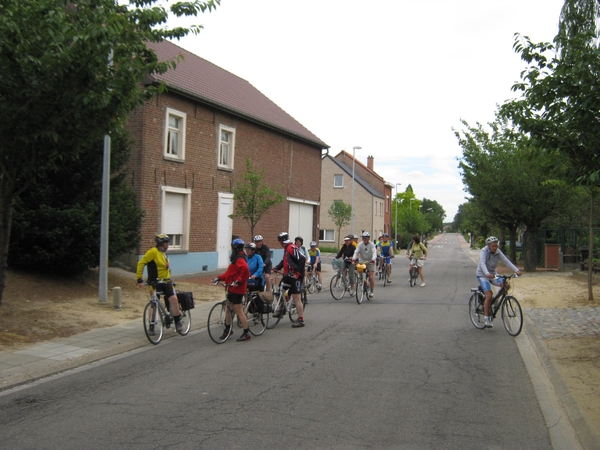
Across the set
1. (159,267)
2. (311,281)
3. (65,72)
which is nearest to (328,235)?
(311,281)

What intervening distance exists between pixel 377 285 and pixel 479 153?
10.7m

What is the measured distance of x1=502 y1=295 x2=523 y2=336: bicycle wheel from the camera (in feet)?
32.6

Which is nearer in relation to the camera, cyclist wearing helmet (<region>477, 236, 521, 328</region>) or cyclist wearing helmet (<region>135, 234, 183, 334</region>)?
cyclist wearing helmet (<region>135, 234, 183, 334</region>)

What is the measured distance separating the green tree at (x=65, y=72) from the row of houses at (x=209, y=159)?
7579mm

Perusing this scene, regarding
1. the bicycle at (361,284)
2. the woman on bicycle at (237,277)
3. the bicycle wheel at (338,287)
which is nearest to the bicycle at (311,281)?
the bicycle wheel at (338,287)

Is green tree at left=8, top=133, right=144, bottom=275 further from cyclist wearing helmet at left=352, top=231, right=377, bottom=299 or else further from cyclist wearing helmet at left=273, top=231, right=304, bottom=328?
cyclist wearing helmet at left=352, top=231, right=377, bottom=299

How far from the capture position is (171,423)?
508 cm

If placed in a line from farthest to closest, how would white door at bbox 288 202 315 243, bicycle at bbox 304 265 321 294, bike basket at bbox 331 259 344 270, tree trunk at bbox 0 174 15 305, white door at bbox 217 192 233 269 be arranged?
white door at bbox 288 202 315 243
white door at bbox 217 192 233 269
bicycle at bbox 304 265 321 294
bike basket at bbox 331 259 344 270
tree trunk at bbox 0 174 15 305

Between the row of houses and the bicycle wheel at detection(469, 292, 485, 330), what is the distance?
10.8 meters

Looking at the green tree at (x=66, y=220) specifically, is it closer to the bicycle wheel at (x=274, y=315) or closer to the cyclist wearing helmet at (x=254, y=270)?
the cyclist wearing helmet at (x=254, y=270)

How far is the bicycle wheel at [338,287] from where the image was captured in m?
15.4

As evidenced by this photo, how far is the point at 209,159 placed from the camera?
22.5 metres

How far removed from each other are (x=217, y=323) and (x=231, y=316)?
250 mm

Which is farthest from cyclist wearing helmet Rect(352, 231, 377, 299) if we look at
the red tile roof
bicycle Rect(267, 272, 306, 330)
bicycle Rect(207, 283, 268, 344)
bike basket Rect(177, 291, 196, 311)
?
the red tile roof
